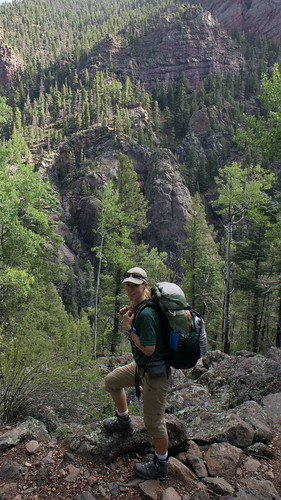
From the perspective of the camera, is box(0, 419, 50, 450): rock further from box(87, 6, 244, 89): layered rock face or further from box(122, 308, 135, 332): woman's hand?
box(87, 6, 244, 89): layered rock face

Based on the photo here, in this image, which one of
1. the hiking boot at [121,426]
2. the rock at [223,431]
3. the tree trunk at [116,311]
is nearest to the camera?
the hiking boot at [121,426]

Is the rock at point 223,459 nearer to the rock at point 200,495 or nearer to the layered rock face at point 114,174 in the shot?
the rock at point 200,495

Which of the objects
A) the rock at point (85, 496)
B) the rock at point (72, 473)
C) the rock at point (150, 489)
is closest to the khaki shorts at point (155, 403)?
the rock at point (150, 489)

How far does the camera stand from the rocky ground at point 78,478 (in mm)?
2754

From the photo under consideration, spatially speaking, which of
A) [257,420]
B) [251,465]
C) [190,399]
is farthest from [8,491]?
[190,399]

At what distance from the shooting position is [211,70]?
128375 millimetres

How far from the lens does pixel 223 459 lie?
3.33 m

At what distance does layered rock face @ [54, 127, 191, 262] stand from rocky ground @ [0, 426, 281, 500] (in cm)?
5996

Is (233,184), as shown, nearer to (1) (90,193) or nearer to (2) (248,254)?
(2) (248,254)

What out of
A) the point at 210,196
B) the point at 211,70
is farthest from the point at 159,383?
the point at 211,70

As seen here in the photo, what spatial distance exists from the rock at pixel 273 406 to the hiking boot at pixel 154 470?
9.32 feet

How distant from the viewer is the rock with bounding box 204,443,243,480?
320 cm

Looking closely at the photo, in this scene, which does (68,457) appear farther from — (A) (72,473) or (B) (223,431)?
(B) (223,431)

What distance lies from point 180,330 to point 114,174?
236 feet
